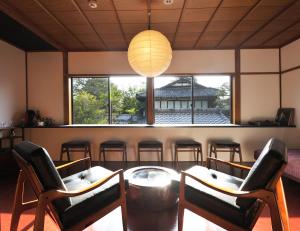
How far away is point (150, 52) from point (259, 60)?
331 centimetres

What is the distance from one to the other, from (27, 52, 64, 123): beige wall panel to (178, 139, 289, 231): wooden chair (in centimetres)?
378

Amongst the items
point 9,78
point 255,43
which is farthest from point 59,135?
point 255,43

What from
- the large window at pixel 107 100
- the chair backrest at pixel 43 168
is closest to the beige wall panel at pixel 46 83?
the large window at pixel 107 100

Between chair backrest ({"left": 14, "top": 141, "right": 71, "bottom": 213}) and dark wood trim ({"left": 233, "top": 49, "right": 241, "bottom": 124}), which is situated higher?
dark wood trim ({"left": 233, "top": 49, "right": 241, "bottom": 124})

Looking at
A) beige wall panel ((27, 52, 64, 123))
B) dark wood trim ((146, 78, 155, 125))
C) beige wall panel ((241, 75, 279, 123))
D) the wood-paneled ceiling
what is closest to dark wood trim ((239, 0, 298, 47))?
the wood-paneled ceiling

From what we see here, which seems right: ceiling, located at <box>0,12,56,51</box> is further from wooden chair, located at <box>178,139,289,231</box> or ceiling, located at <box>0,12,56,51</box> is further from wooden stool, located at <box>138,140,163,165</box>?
wooden chair, located at <box>178,139,289,231</box>

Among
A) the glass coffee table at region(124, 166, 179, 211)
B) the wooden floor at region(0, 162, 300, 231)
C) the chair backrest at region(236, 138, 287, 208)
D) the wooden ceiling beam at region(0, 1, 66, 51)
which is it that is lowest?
the wooden floor at region(0, 162, 300, 231)

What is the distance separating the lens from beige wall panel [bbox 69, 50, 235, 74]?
4.40m

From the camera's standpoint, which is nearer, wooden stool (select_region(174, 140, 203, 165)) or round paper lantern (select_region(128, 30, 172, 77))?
round paper lantern (select_region(128, 30, 172, 77))

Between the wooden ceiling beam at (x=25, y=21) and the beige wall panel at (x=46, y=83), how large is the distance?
56cm

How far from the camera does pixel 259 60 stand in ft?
14.3

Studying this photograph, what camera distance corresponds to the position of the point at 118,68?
14.7 feet

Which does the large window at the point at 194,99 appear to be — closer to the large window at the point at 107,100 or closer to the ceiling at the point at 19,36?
the large window at the point at 107,100

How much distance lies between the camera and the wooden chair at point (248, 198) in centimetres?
138
